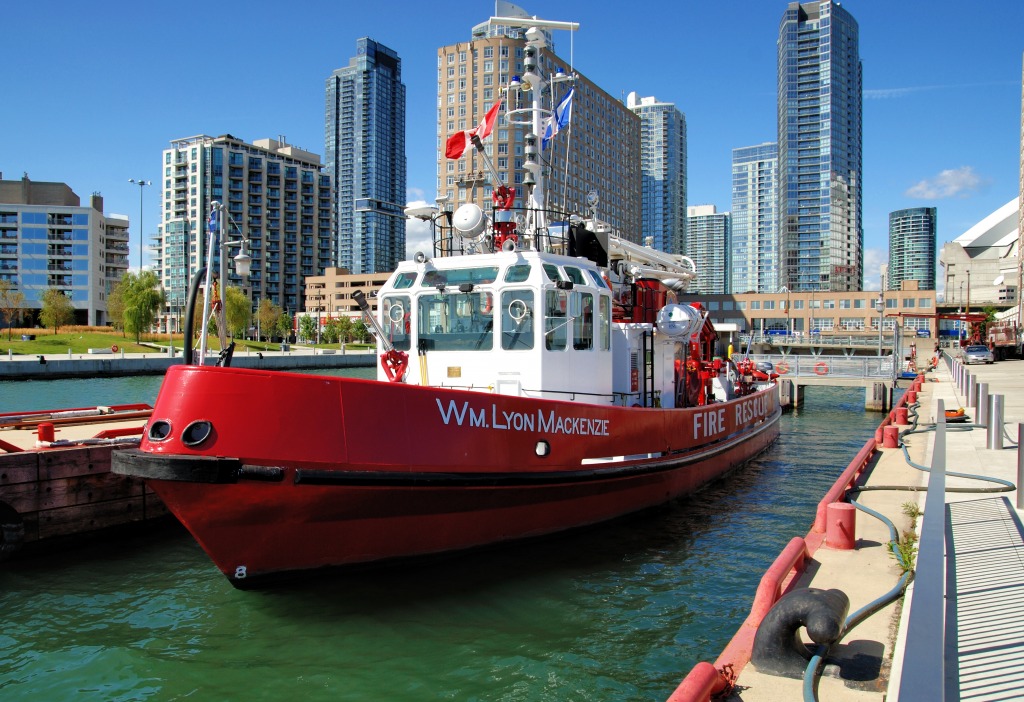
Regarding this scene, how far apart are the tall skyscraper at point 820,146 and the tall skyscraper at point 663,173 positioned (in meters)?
54.2

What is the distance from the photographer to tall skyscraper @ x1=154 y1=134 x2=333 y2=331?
112 m

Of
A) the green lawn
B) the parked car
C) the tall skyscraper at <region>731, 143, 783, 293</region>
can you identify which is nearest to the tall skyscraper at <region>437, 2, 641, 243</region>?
the green lawn

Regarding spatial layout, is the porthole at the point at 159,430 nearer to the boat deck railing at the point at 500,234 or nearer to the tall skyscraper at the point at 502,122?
the boat deck railing at the point at 500,234

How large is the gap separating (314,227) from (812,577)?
125 m

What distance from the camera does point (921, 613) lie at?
2748 millimetres

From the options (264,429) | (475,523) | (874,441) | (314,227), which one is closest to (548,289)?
(475,523)

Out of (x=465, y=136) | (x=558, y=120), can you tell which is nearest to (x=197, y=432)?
(x=465, y=136)

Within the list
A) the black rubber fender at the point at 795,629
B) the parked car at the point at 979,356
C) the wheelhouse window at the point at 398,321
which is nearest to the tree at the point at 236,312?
the parked car at the point at 979,356

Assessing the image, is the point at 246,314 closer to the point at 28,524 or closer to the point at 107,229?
the point at 107,229

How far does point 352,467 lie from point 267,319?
274 feet

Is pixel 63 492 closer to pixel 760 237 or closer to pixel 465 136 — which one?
pixel 465 136

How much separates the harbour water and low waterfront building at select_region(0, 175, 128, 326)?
298 ft

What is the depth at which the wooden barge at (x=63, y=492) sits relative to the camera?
846 centimetres

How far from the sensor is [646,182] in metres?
177
